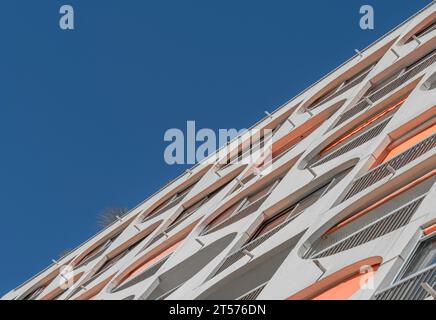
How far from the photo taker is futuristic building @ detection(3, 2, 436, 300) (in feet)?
43.3

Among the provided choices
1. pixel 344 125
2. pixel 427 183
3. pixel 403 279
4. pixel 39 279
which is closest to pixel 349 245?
pixel 427 183

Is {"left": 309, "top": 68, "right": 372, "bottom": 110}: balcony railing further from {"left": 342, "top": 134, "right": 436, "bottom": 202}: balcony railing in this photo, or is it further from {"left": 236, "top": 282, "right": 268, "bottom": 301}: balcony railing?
{"left": 236, "top": 282, "right": 268, "bottom": 301}: balcony railing

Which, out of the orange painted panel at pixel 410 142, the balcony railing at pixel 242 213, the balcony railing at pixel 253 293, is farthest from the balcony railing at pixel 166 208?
the balcony railing at pixel 253 293

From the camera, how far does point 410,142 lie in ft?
54.9

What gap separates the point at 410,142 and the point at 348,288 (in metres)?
4.60

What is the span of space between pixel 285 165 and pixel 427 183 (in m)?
8.19

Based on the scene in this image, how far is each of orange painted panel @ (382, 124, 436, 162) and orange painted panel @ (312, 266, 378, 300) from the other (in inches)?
143

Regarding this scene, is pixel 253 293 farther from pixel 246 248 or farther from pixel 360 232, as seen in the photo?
pixel 360 232

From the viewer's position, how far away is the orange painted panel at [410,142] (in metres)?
16.4

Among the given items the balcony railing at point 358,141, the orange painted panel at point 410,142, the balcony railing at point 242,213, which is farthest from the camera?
the balcony railing at point 242,213

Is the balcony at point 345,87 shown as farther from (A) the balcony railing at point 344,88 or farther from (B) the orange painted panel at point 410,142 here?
(B) the orange painted panel at point 410,142

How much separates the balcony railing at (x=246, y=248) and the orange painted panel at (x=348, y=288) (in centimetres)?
416

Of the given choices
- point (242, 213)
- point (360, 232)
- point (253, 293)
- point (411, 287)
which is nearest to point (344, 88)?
point (242, 213)
